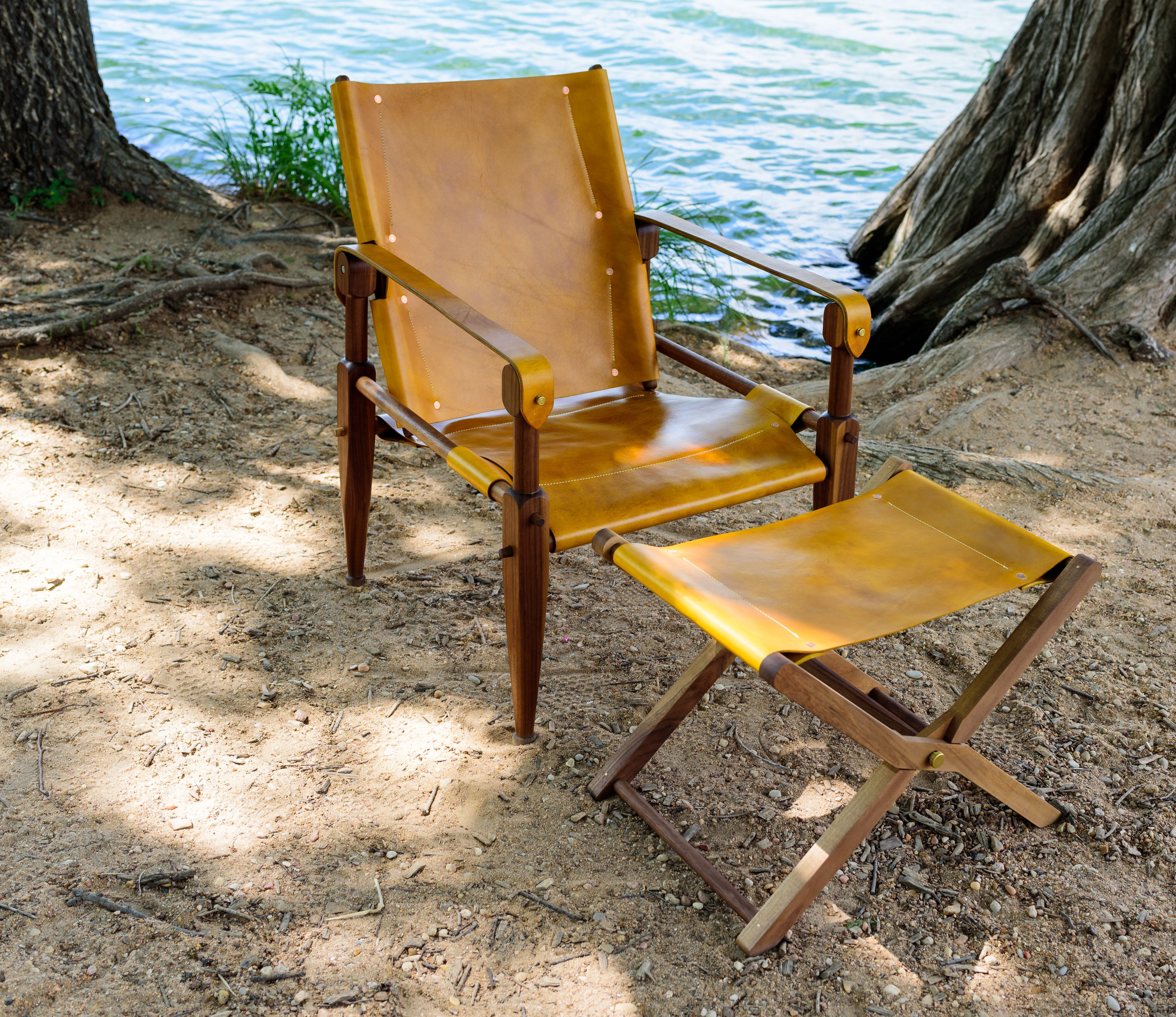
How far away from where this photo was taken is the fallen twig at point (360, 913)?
1664 mm

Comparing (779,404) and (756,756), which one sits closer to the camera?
(756,756)

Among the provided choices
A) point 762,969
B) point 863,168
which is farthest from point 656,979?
point 863,168

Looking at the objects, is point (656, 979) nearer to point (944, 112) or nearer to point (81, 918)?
point (81, 918)

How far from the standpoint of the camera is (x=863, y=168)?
795 cm

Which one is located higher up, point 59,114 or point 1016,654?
point 59,114

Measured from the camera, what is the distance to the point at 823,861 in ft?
5.26

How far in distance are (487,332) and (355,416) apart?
650 mm

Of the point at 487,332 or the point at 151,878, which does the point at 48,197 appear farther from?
the point at 151,878

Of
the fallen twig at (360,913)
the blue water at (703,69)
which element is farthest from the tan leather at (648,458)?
the blue water at (703,69)

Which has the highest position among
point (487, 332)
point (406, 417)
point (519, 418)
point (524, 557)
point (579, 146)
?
point (579, 146)

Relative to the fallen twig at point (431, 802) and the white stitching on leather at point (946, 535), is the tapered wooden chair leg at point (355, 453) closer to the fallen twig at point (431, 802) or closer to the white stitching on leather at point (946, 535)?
the fallen twig at point (431, 802)

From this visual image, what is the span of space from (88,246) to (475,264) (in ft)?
7.95

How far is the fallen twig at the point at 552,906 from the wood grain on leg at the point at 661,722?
0.84 ft

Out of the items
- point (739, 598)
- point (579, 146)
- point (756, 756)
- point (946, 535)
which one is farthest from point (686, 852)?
point (579, 146)
